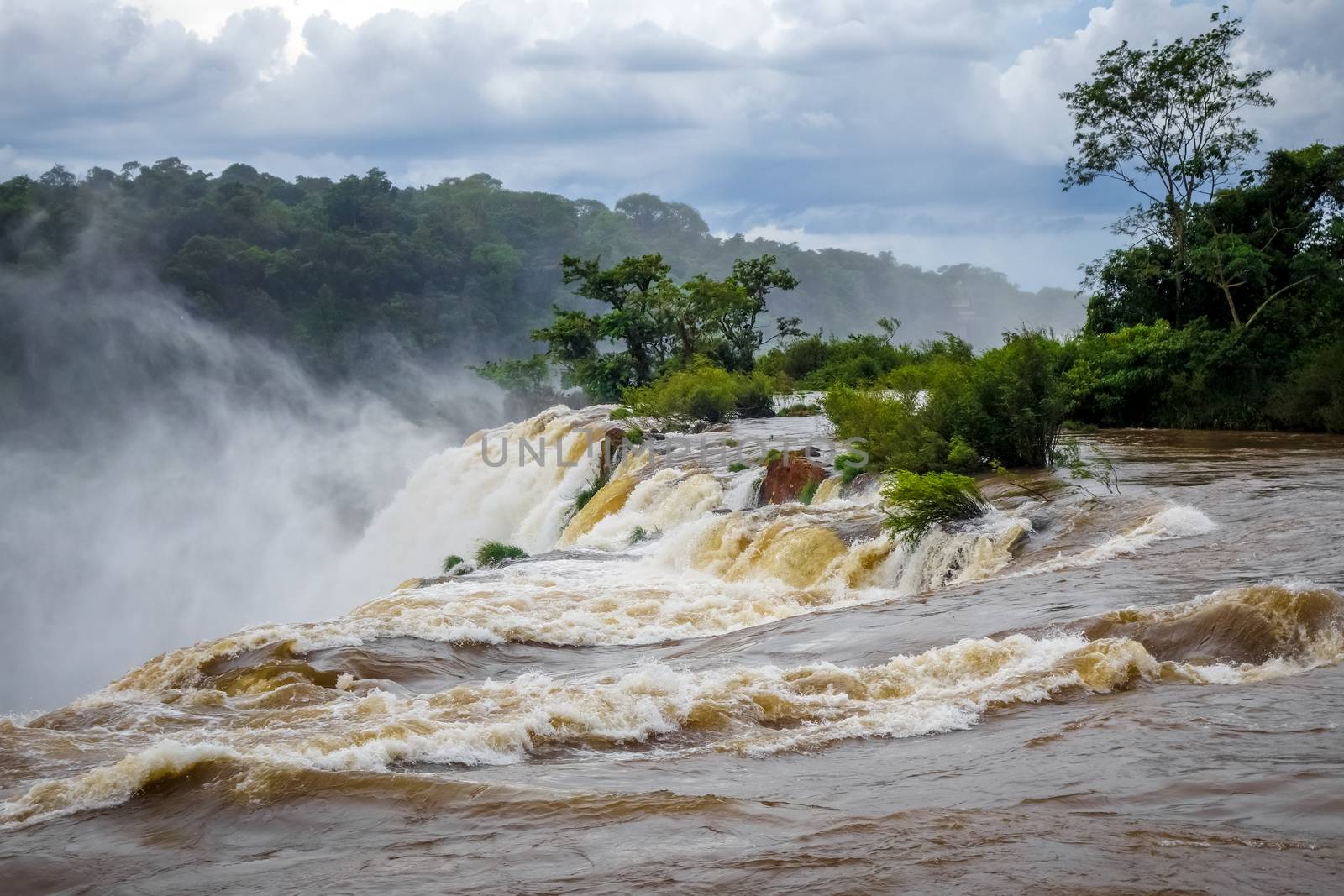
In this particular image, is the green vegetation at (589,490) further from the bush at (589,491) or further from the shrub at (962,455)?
the shrub at (962,455)

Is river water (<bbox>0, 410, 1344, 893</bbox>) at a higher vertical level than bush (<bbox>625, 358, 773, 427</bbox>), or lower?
lower

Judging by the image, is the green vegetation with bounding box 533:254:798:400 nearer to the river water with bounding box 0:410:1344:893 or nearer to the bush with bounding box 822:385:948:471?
the bush with bounding box 822:385:948:471

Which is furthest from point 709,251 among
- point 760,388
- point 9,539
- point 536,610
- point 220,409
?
point 536,610

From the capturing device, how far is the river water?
361 centimetres

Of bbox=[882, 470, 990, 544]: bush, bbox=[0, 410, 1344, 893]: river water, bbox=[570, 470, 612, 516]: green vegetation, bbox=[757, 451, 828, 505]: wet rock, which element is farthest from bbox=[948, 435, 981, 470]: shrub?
bbox=[570, 470, 612, 516]: green vegetation

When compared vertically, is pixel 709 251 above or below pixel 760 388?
above

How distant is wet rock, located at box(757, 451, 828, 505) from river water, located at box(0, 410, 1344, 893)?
3.22m

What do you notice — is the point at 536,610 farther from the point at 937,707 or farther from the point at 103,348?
the point at 103,348

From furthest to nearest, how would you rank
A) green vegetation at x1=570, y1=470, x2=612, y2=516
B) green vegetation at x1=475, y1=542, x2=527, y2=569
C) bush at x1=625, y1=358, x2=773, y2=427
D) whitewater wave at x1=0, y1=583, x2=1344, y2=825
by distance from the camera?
bush at x1=625, y1=358, x2=773, y2=427
green vegetation at x1=570, y1=470, x2=612, y2=516
green vegetation at x1=475, y1=542, x2=527, y2=569
whitewater wave at x1=0, y1=583, x2=1344, y2=825

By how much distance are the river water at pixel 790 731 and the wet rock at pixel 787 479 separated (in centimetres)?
322

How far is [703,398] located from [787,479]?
9.69 metres

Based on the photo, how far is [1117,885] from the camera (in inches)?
123

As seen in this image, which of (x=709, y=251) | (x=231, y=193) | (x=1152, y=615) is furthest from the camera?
(x=709, y=251)

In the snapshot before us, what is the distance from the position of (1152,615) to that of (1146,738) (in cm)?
203
